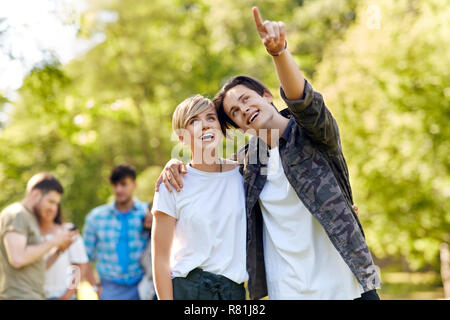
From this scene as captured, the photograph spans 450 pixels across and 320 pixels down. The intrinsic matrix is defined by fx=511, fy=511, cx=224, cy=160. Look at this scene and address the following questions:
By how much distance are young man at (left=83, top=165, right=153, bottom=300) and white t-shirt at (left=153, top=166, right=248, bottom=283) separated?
8.22 feet

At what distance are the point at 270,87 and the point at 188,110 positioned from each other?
12.5m

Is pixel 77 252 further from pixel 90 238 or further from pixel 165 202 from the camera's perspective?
pixel 165 202

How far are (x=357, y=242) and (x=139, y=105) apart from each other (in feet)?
51.2

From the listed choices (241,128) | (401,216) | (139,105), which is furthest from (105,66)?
(241,128)

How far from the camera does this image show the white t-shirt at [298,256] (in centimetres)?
238

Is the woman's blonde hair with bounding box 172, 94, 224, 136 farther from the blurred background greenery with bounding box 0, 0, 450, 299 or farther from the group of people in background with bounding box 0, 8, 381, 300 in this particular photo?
the blurred background greenery with bounding box 0, 0, 450, 299

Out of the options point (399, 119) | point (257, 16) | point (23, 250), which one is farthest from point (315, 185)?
point (399, 119)

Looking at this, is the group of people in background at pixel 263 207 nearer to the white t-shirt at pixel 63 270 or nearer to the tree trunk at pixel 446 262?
the white t-shirt at pixel 63 270

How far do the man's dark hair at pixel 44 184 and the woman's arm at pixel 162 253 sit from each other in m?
2.11

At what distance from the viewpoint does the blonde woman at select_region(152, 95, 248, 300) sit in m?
2.41

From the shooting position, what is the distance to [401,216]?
10.4m

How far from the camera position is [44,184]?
4262mm

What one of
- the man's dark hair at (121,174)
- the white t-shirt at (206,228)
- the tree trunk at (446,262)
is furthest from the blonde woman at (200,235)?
the tree trunk at (446,262)
